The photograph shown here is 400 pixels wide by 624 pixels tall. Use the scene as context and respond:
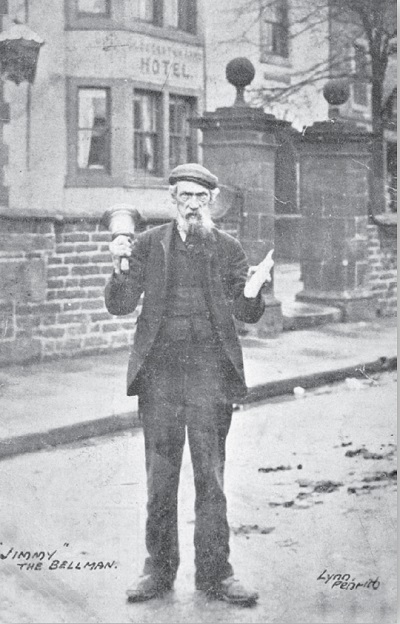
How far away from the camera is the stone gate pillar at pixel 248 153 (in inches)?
293

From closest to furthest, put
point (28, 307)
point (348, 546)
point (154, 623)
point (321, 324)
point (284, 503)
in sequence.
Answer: point (154, 623), point (348, 546), point (284, 503), point (28, 307), point (321, 324)

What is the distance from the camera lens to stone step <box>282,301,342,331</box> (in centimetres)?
747

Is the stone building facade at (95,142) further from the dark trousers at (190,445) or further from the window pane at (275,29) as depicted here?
the dark trousers at (190,445)

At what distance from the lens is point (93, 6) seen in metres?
4.72

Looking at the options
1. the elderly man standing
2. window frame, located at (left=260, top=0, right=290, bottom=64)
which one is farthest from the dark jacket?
window frame, located at (left=260, top=0, right=290, bottom=64)

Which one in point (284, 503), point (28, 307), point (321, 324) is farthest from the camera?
point (321, 324)

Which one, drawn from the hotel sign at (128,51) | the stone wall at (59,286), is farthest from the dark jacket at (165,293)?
the stone wall at (59,286)

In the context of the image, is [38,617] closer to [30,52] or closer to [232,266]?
[232,266]

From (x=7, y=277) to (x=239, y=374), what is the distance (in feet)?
7.87

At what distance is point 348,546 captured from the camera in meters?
4.33

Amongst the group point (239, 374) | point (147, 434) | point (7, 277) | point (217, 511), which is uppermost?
point (7, 277)

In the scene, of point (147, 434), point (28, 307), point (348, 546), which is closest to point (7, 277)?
point (28, 307)
